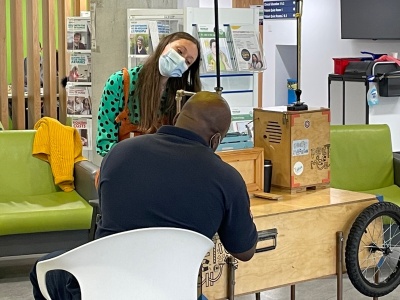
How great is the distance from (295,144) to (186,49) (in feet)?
2.43

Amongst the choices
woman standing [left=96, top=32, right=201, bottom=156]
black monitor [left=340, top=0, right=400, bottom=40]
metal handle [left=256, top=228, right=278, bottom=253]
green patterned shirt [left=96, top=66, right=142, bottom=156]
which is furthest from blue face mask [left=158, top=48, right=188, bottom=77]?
black monitor [left=340, top=0, right=400, bottom=40]

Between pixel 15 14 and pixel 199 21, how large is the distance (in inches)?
95.7

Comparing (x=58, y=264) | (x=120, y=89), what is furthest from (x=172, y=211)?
(x=120, y=89)

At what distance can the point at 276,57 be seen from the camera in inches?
438

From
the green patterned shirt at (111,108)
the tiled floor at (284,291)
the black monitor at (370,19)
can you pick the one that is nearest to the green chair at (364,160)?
the tiled floor at (284,291)

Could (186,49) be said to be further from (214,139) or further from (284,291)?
(284,291)

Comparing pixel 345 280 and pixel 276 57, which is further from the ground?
pixel 276 57

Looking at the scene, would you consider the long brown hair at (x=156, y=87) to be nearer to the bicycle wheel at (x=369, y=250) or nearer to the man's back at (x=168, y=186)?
the bicycle wheel at (x=369, y=250)

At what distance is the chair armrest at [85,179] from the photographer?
4890mm

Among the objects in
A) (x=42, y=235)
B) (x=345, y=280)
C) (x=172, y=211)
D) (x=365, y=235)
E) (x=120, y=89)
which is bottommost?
(x=345, y=280)

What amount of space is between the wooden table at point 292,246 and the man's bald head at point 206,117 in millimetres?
590

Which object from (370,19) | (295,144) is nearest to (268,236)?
(295,144)

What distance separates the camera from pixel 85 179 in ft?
16.4

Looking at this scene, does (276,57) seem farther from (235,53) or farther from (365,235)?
(365,235)
